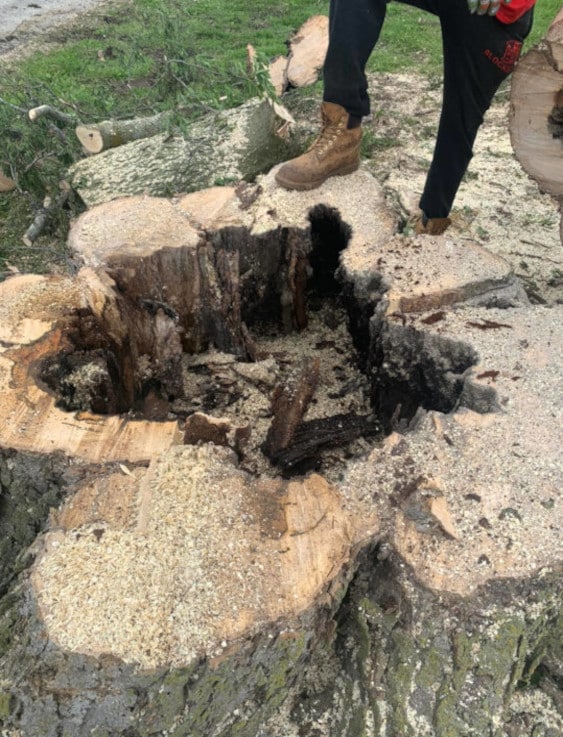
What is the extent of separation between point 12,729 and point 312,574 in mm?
743

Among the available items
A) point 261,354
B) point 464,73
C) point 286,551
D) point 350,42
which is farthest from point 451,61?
point 286,551

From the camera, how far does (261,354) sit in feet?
8.59

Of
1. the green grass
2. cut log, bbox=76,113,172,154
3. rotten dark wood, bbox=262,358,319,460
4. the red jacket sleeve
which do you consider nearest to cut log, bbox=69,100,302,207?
the green grass

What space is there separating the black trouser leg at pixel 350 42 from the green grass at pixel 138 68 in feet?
3.69

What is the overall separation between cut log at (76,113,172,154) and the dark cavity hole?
1609 millimetres

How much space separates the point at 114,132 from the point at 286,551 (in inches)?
126

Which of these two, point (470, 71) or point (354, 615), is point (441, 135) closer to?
point (470, 71)

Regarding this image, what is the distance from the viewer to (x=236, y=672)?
128cm

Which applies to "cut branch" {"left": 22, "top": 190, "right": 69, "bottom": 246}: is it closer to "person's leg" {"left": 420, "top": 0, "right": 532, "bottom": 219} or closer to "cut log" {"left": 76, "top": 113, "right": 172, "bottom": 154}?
"cut log" {"left": 76, "top": 113, "right": 172, "bottom": 154}

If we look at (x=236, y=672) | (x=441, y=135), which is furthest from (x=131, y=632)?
(x=441, y=135)

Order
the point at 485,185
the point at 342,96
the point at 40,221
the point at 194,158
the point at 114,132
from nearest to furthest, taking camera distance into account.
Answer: the point at 342,96, the point at 194,158, the point at 40,221, the point at 114,132, the point at 485,185

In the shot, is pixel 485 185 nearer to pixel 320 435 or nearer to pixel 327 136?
pixel 327 136

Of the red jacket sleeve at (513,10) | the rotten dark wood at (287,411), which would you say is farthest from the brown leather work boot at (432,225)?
the rotten dark wood at (287,411)

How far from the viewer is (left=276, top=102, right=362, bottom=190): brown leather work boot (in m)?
2.48
